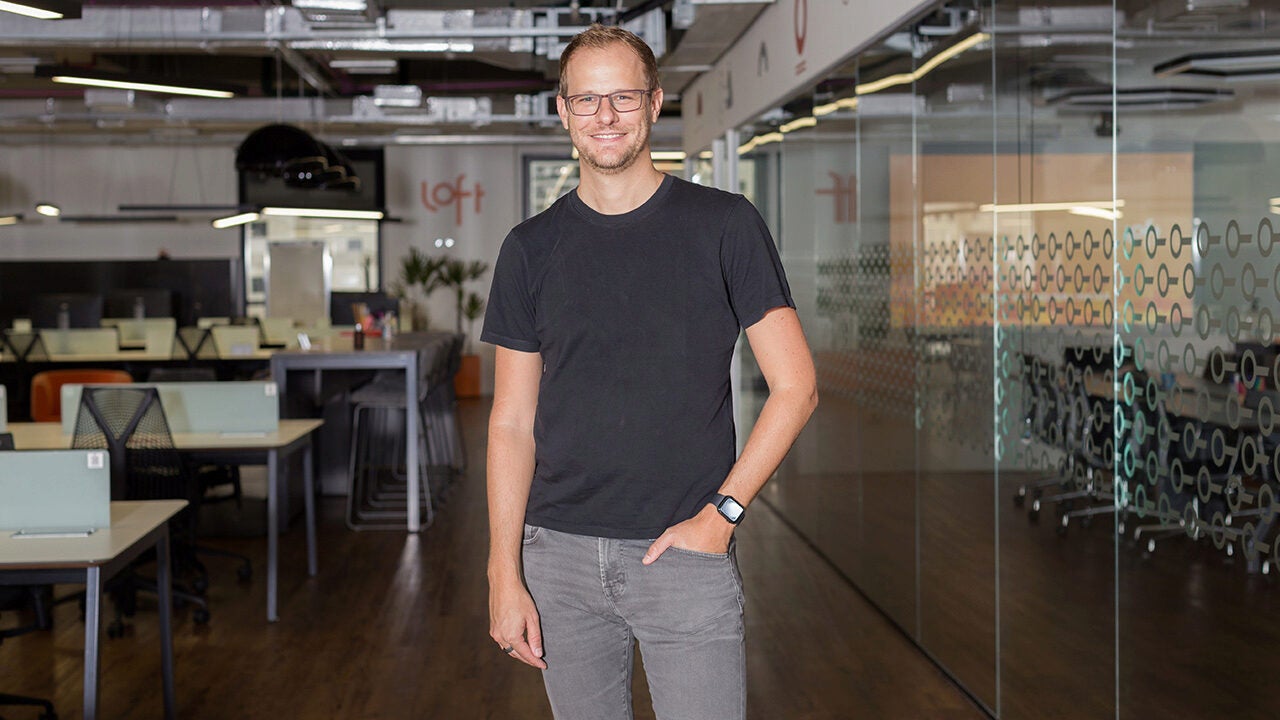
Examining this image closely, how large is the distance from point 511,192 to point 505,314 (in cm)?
1464

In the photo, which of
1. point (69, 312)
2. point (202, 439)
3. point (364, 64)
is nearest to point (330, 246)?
point (69, 312)

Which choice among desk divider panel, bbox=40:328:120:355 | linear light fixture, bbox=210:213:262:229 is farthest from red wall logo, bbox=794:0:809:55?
linear light fixture, bbox=210:213:262:229

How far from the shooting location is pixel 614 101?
1.57 meters

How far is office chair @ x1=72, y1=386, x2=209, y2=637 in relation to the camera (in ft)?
15.5

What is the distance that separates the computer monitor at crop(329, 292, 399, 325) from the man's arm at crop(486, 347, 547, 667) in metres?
10.3

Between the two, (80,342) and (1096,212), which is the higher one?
(1096,212)

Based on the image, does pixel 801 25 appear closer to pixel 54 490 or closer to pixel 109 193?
pixel 54 490

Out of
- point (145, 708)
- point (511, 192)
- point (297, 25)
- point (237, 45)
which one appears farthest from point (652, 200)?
point (511, 192)

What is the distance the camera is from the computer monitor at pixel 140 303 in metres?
15.2

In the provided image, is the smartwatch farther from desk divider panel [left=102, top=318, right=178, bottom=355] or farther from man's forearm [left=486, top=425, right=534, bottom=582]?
desk divider panel [left=102, top=318, right=178, bottom=355]

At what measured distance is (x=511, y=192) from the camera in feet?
52.9

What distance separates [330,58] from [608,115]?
31.3ft

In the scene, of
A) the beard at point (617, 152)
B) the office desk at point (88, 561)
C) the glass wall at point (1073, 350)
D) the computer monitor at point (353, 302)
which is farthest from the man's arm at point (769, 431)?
the computer monitor at point (353, 302)

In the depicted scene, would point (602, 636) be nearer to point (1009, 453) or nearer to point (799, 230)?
point (1009, 453)
